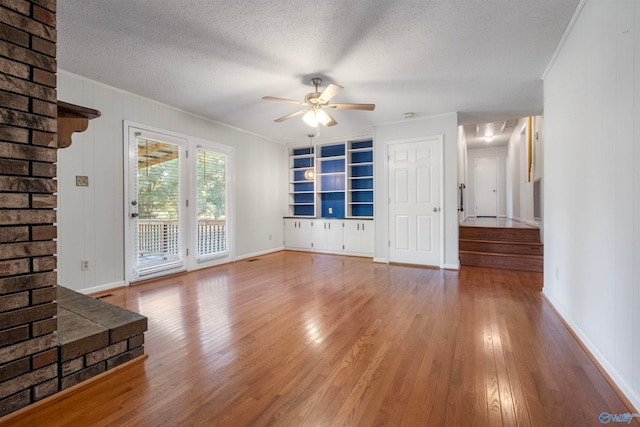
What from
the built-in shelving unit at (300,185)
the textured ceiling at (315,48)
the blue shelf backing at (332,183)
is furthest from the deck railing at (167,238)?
the blue shelf backing at (332,183)

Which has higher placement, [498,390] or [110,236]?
[110,236]

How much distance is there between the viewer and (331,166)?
652 cm

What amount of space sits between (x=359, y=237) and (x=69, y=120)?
4.86 meters

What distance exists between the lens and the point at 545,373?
1.71 m

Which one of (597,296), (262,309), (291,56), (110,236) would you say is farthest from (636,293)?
(110,236)

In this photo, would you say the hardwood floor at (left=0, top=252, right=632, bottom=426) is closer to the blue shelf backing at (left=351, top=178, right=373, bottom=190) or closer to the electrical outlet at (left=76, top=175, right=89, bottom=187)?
the electrical outlet at (left=76, top=175, right=89, bottom=187)

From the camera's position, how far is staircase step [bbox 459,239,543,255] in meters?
4.68

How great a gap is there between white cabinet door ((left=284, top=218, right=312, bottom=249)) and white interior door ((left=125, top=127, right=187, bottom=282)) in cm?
267

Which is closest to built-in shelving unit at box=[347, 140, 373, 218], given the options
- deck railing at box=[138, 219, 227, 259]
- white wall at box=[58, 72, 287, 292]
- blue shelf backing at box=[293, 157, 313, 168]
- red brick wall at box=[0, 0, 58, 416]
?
blue shelf backing at box=[293, 157, 313, 168]

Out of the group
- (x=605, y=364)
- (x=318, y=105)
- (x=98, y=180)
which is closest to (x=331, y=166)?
(x=318, y=105)

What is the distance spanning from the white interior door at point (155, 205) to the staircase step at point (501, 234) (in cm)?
513

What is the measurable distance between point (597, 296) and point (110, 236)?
4831 millimetres

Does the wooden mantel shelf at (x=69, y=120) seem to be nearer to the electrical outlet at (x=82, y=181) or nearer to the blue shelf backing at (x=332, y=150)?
the electrical outlet at (x=82, y=181)

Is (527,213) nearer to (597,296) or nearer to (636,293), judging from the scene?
(597,296)
